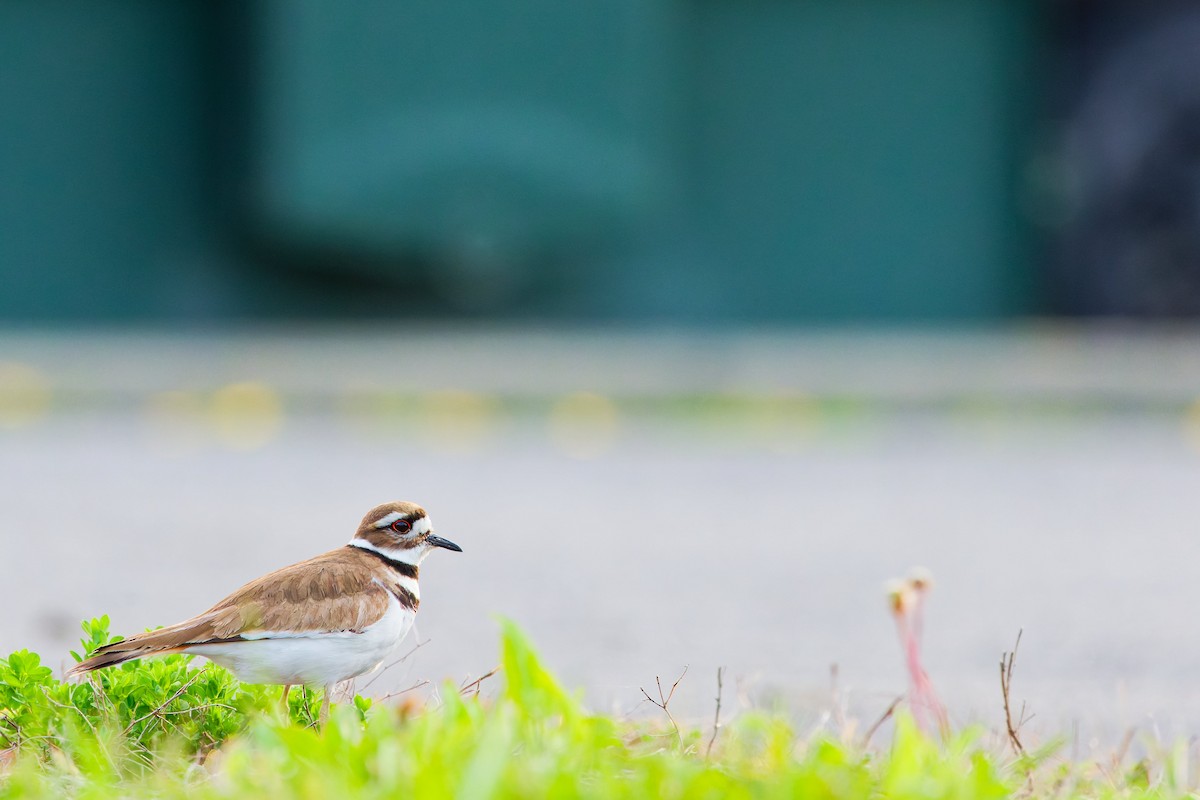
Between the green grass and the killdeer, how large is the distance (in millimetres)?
79

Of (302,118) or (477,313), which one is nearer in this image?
(302,118)

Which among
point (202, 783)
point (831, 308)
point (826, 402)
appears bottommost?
point (202, 783)

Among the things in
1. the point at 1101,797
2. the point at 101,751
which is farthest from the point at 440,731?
the point at 1101,797

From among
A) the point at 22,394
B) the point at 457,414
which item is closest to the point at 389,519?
the point at 457,414

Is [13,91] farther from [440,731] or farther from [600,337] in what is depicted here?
[440,731]

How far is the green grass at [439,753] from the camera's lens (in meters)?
2.03

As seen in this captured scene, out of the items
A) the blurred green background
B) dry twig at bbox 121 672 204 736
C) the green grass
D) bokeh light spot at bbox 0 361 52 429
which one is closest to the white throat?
the green grass

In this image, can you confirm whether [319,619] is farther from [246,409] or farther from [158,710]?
[246,409]

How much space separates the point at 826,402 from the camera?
887cm

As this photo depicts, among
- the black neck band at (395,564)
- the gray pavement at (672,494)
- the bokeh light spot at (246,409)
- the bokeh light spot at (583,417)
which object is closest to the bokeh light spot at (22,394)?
the gray pavement at (672,494)

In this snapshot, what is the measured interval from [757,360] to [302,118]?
2.85 metres

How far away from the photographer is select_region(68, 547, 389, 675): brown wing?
2326 mm

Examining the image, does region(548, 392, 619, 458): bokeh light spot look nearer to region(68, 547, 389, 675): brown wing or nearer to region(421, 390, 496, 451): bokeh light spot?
region(421, 390, 496, 451): bokeh light spot

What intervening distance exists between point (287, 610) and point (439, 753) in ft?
1.54
